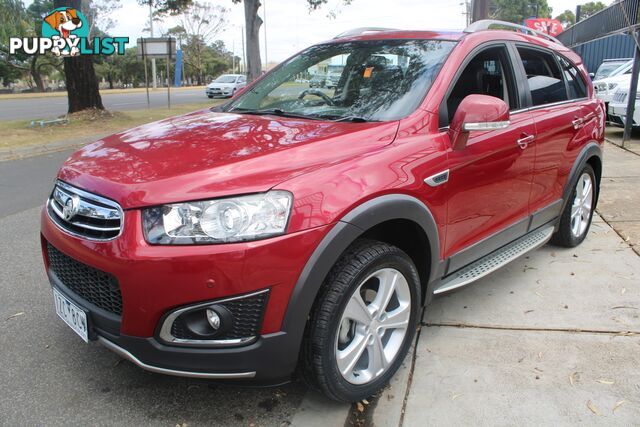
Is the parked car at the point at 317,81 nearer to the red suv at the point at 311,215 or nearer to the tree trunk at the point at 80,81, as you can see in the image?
the red suv at the point at 311,215

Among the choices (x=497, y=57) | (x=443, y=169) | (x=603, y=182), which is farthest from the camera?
(x=603, y=182)

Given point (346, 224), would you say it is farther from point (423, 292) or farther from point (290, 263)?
point (423, 292)

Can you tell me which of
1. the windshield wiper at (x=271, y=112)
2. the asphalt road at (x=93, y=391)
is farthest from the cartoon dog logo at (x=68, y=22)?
the asphalt road at (x=93, y=391)

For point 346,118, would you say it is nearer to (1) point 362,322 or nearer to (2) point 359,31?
(1) point 362,322

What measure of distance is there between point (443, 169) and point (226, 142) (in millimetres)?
1083

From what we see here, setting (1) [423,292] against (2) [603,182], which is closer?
(1) [423,292]

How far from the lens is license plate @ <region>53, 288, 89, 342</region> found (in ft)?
7.54

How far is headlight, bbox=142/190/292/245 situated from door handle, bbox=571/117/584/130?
290 cm

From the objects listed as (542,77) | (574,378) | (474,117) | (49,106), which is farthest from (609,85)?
(49,106)

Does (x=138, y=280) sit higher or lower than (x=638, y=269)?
higher

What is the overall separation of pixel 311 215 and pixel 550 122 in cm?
235

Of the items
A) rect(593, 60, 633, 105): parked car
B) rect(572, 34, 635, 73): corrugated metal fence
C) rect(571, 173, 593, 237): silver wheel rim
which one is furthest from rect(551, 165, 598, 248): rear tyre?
rect(572, 34, 635, 73): corrugated metal fence

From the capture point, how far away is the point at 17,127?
1255 centimetres

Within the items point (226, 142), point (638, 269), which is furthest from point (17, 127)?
point (638, 269)
